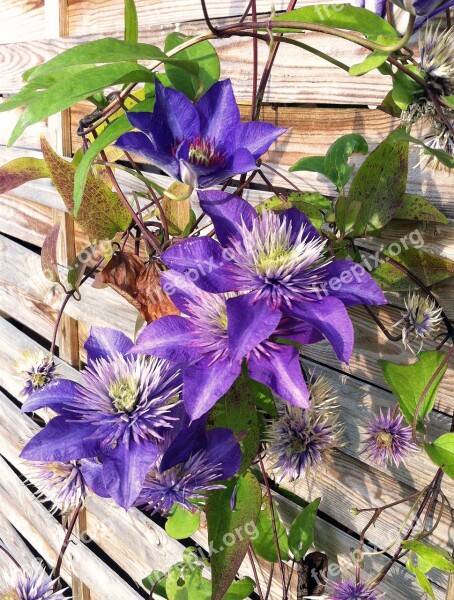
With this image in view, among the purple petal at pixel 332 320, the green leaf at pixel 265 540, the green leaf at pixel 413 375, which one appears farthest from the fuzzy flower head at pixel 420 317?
the green leaf at pixel 265 540

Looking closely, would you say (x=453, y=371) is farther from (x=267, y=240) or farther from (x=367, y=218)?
(x=267, y=240)

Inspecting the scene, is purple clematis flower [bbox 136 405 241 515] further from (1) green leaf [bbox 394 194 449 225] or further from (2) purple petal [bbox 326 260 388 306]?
(1) green leaf [bbox 394 194 449 225]

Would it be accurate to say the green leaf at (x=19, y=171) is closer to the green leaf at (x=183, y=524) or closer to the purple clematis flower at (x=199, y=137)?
the purple clematis flower at (x=199, y=137)

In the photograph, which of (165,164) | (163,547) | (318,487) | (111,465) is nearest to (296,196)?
(165,164)

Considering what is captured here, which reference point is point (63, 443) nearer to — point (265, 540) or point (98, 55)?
point (98, 55)

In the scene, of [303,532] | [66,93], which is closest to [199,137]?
[66,93]

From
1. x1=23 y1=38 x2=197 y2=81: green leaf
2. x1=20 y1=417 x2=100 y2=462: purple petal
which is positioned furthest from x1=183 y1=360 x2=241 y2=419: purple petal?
x1=23 y1=38 x2=197 y2=81: green leaf
